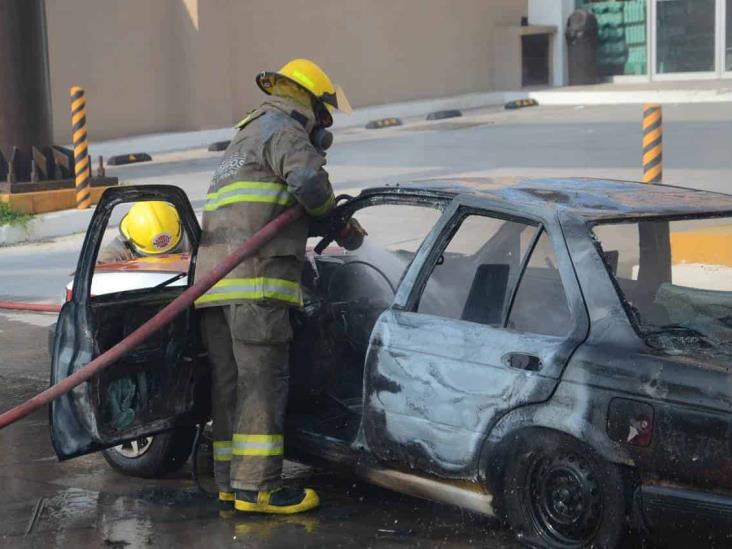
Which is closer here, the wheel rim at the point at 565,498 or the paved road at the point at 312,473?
the wheel rim at the point at 565,498

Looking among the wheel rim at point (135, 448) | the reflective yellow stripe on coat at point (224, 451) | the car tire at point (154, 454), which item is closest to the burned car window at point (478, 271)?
the reflective yellow stripe on coat at point (224, 451)

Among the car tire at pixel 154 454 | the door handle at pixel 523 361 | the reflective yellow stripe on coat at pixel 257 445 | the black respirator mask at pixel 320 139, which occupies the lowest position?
the car tire at pixel 154 454

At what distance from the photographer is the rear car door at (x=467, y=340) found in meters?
4.59

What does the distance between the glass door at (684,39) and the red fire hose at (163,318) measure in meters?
23.3

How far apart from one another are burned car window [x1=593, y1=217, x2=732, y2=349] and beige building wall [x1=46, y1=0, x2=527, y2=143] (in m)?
16.5

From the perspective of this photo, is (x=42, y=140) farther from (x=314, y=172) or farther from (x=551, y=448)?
(x=551, y=448)

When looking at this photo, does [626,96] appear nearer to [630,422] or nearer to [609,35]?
[609,35]

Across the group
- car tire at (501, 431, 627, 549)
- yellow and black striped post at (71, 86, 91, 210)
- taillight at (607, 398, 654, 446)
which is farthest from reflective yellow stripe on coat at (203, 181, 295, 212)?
yellow and black striped post at (71, 86, 91, 210)

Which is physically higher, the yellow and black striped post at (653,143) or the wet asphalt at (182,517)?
the yellow and black striped post at (653,143)

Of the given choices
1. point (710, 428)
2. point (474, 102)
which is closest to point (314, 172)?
point (710, 428)

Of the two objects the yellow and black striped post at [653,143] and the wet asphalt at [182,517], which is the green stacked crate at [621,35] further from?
the wet asphalt at [182,517]

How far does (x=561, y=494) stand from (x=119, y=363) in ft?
6.51

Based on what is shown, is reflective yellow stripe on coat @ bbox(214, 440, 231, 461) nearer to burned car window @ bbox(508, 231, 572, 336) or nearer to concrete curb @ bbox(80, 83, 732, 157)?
burned car window @ bbox(508, 231, 572, 336)

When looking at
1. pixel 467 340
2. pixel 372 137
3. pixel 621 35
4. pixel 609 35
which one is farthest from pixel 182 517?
pixel 609 35
